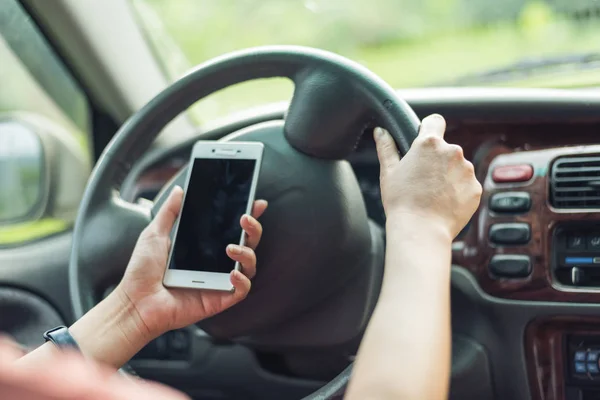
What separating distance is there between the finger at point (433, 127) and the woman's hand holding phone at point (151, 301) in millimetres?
343

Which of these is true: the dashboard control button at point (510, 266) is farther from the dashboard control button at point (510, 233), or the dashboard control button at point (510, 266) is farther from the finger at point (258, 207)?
the finger at point (258, 207)

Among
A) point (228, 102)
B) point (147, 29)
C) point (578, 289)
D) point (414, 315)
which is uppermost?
point (147, 29)

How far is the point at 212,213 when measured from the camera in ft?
4.59

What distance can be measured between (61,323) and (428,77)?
105cm

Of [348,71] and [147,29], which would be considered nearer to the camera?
[348,71]

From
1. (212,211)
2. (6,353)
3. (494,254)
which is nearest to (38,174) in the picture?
(212,211)

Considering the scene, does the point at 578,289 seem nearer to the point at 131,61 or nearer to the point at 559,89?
the point at 559,89

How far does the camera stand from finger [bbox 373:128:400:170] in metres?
1.15

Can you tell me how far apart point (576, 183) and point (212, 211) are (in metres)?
0.64

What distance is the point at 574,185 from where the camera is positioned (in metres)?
1.47

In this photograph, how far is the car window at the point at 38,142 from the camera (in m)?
2.02

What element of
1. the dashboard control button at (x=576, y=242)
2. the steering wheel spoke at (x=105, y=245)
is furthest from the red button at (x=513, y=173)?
the steering wheel spoke at (x=105, y=245)

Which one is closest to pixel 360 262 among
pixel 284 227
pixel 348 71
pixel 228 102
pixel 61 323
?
pixel 284 227

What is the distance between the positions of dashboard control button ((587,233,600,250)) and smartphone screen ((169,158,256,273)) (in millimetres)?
606
